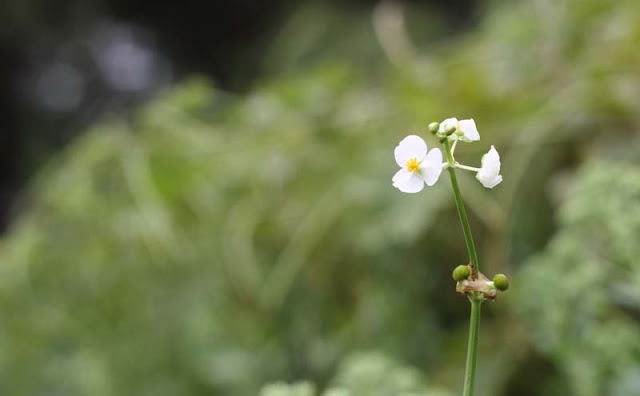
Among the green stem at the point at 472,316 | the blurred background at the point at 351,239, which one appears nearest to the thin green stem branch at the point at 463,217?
the green stem at the point at 472,316

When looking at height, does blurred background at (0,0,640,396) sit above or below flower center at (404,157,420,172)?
above

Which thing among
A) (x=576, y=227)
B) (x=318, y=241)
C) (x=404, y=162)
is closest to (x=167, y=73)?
(x=318, y=241)

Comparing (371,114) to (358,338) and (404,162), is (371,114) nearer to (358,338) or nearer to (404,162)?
(358,338)

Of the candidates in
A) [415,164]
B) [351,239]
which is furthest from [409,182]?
[351,239]

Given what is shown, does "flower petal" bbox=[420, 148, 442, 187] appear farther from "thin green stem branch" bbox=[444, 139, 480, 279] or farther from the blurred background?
the blurred background

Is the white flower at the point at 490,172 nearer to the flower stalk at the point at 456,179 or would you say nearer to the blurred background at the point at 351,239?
the flower stalk at the point at 456,179

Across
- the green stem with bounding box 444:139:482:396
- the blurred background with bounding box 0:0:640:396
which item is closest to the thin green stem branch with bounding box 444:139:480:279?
the green stem with bounding box 444:139:482:396
